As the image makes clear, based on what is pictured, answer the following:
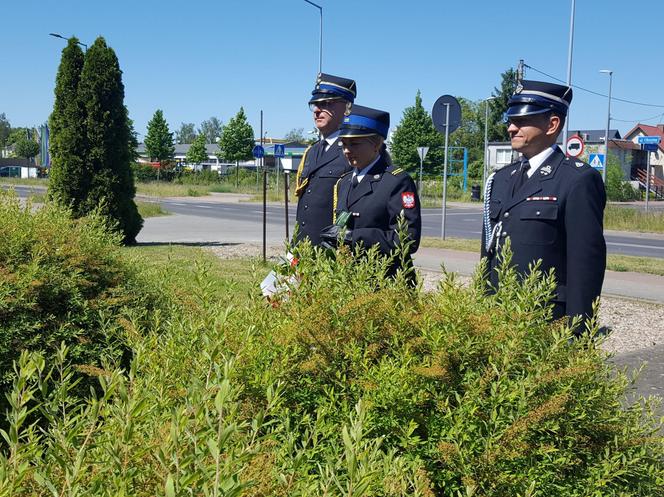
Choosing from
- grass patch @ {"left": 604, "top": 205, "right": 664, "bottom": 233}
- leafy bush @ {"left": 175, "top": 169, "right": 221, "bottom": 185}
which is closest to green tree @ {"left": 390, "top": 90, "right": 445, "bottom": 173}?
leafy bush @ {"left": 175, "top": 169, "right": 221, "bottom": 185}

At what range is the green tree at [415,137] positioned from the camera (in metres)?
62.6

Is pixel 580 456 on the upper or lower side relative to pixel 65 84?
lower

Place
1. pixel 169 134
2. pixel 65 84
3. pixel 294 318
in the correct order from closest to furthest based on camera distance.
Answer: pixel 294 318, pixel 65 84, pixel 169 134

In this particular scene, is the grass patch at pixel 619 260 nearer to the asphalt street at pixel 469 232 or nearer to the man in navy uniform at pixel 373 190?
the asphalt street at pixel 469 232

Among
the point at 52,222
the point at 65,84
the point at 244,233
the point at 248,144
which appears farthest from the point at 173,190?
the point at 52,222

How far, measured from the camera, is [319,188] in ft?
16.2

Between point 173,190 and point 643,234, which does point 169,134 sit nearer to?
point 173,190

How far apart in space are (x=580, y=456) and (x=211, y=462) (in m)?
1.07

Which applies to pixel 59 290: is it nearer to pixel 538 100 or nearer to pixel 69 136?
pixel 538 100

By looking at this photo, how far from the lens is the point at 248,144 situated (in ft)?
227

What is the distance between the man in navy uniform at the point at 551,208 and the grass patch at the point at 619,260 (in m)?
10.5

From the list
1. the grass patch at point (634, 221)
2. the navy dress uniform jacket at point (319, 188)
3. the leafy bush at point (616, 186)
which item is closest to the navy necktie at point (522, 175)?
the navy dress uniform jacket at point (319, 188)

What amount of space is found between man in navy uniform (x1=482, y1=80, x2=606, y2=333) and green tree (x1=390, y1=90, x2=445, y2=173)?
192 feet

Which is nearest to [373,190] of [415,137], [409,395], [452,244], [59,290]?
[59,290]
